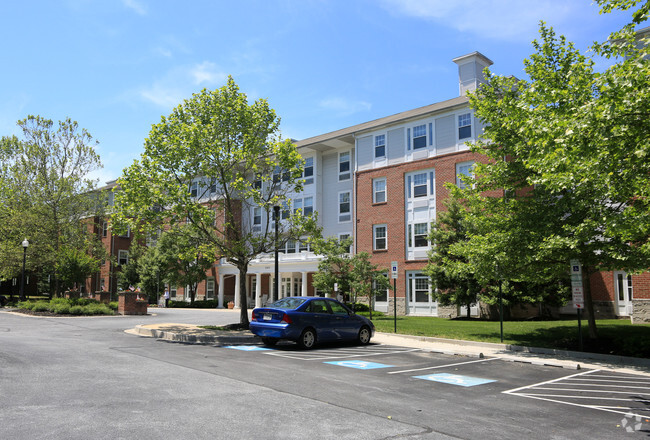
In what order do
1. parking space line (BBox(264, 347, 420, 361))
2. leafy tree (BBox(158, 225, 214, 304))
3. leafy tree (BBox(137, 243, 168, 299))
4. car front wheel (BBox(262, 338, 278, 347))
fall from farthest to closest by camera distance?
leafy tree (BBox(137, 243, 168, 299)) → leafy tree (BBox(158, 225, 214, 304)) → car front wheel (BBox(262, 338, 278, 347)) → parking space line (BBox(264, 347, 420, 361))

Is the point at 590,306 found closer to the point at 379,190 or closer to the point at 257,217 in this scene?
the point at 379,190

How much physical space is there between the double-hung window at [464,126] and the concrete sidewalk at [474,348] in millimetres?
16402

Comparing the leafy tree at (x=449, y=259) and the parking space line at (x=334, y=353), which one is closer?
the parking space line at (x=334, y=353)

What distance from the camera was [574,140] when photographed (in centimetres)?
855

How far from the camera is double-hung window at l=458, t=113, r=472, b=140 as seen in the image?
98.5ft

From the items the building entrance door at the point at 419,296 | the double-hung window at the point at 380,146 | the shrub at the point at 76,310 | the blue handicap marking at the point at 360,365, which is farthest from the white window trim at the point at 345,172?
the blue handicap marking at the point at 360,365

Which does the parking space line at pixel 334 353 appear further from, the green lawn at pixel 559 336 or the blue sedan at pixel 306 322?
the green lawn at pixel 559 336

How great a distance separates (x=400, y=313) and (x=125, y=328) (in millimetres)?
17831

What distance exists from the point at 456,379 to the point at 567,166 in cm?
476

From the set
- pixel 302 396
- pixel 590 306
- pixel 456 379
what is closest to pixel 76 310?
pixel 302 396

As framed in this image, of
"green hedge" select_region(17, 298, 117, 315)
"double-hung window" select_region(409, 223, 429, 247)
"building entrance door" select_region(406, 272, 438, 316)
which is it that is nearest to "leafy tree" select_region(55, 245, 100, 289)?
"green hedge" select_region(17, 298, 117, 315)

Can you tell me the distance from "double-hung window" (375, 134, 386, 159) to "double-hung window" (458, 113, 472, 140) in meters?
5.68

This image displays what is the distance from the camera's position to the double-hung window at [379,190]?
34031 mm

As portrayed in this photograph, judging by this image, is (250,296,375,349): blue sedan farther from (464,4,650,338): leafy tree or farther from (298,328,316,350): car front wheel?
(464,4,650,338): leafy tree
